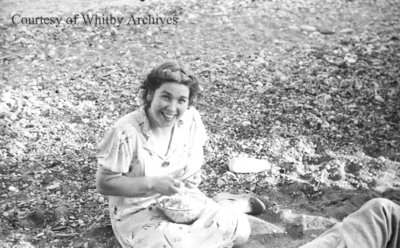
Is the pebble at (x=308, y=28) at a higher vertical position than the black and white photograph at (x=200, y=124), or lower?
higher

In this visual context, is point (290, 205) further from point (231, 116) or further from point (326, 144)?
point (231, 116)

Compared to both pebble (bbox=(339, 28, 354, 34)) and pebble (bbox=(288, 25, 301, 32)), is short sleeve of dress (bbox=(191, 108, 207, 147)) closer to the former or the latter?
pebble (bbox=(288, 25, 301, 32))

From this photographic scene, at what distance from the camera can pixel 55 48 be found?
5027mm

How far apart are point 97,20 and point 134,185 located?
3.48 meters

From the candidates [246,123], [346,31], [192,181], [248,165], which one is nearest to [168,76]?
[192,181]

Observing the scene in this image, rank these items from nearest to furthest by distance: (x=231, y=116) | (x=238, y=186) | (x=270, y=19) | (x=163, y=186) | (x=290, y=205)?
(x=163, y=186) < (x=290, y=205) < (x=238, y=186) < (x=231, y=116) < (x=270, y=19)


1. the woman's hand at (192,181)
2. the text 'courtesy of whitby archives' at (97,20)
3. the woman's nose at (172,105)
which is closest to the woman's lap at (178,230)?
the woman's hand at (192,181)

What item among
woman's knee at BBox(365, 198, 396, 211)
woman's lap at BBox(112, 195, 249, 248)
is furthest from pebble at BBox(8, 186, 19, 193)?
woman's knee at BBox(365, 198, 396, 211)

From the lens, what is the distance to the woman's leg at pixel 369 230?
248 centimetres

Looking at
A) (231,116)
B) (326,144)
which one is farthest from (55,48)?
(326,144)

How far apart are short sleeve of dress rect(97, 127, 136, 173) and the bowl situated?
0.96 ft

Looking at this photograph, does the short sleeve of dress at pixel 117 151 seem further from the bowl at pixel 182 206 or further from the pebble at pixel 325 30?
the pebble at pixel 325 30

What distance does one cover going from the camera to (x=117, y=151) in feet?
8.05

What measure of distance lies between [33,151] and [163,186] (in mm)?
1672
